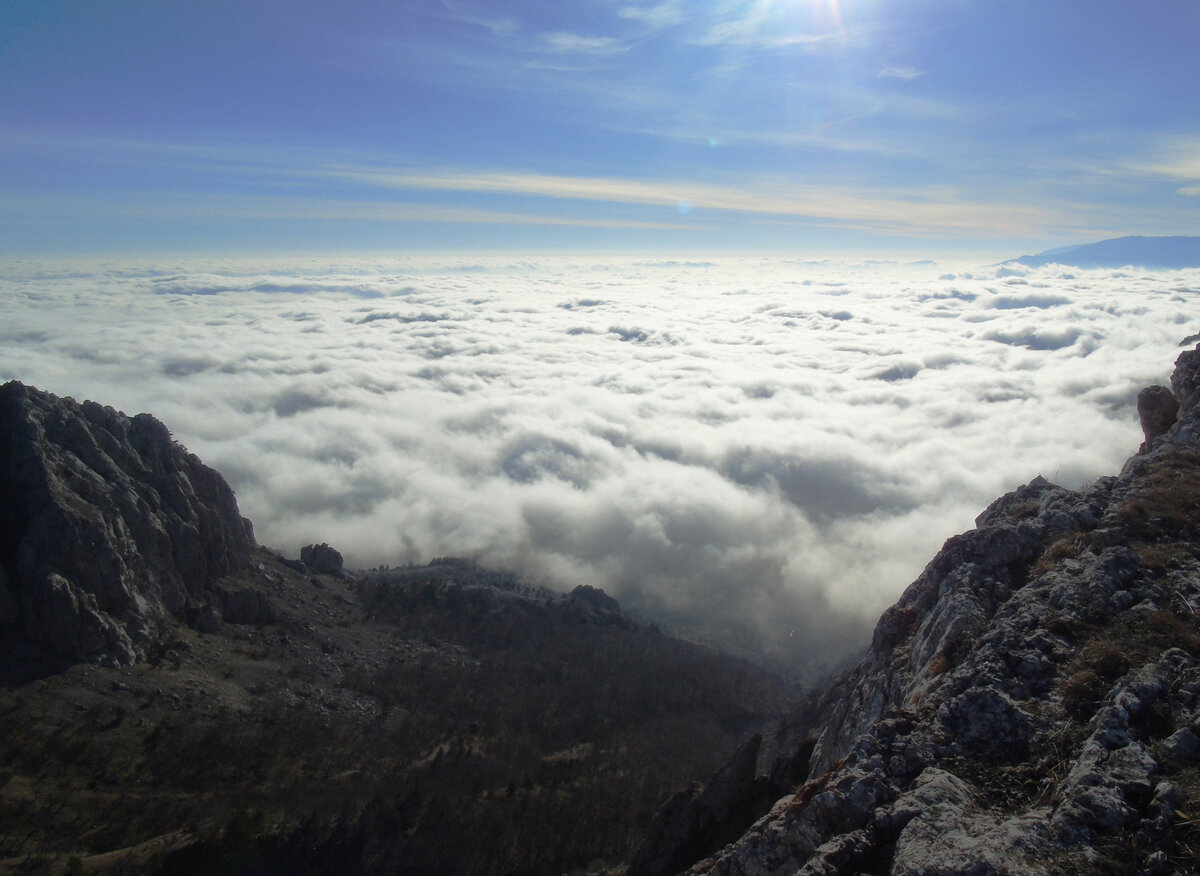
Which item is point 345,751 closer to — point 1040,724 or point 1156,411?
point 1040,724

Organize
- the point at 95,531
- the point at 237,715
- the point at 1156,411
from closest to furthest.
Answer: the point at 1156,411 → the point at 237,715 → the point at 95,531

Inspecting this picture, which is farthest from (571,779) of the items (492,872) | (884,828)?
(884,828)

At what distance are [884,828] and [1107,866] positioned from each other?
13.9 ft

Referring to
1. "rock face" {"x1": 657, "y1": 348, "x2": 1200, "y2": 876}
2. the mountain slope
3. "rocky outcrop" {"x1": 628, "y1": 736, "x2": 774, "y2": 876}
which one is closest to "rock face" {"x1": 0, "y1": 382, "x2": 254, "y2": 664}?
the mountain slope

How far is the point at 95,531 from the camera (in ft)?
233

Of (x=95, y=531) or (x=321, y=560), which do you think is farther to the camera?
(x=321, y=560)

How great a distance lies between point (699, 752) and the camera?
90500mm

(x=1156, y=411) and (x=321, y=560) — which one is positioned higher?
(x=1156, y=411)

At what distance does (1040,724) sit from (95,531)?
8794 centimetres

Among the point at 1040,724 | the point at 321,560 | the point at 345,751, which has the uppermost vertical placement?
the point at 1040,724

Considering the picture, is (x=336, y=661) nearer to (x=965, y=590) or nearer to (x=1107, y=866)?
(x=965, y=590)

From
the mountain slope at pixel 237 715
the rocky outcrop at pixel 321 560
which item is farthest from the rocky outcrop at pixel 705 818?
the rocky outcrop at pixel 321 560

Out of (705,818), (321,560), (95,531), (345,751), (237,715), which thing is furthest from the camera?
(321,560)

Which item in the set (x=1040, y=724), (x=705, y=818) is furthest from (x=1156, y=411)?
(x=705, y=818)
